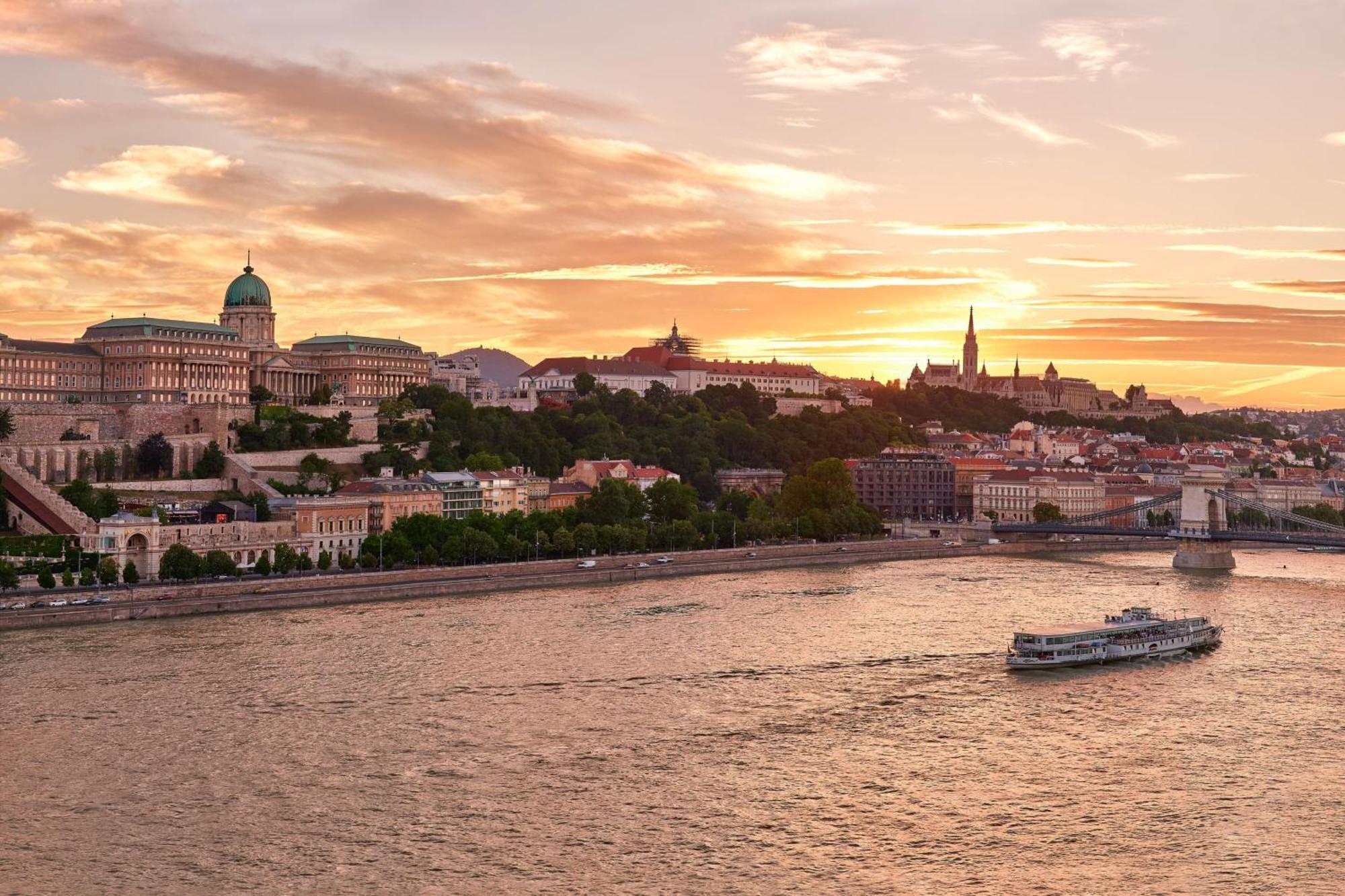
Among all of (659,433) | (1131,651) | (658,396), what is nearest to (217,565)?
(1131,651)

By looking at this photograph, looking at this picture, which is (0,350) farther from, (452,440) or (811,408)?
(811,408)

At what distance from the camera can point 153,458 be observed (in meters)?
41.6

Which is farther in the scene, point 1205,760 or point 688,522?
point 688,522

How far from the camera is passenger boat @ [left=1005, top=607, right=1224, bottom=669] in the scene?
25453 mm

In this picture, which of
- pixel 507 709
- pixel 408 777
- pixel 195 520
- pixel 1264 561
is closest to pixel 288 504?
pixel 195 520

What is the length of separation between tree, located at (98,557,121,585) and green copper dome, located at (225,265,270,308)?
2510 centimetres

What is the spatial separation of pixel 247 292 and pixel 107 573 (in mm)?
25887

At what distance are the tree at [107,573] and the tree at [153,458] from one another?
11.2m

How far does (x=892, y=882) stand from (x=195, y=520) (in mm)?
24330

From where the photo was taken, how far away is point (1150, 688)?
2392 cm

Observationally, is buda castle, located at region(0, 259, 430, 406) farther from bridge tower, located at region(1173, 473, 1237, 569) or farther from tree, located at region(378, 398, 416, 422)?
bridge tower, located at region(1173, 473, 1237, 569)

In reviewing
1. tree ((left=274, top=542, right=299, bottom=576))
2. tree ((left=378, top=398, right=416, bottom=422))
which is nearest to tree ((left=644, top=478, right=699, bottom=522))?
tree ((left=378, top=398, right=416, bottom=422))

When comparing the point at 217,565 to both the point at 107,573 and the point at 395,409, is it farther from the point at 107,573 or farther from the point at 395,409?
the point at 395,409

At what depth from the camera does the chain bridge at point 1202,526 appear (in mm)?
44219
